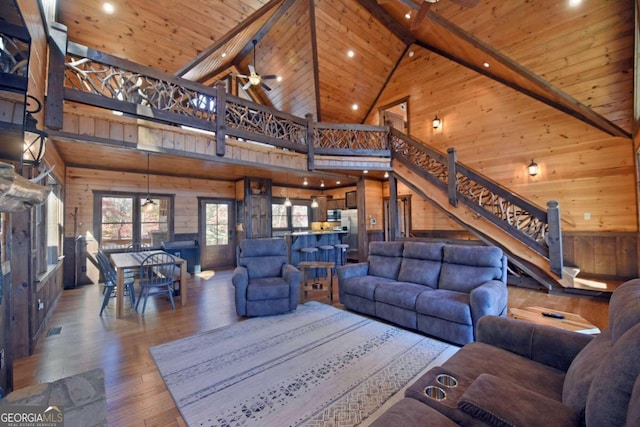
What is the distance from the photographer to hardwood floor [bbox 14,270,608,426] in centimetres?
214

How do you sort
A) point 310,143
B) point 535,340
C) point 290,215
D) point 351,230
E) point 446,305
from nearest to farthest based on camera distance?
point 535,340
point 446,305
point 310,143
point 351,230
point 290,215

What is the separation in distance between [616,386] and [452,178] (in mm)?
5449

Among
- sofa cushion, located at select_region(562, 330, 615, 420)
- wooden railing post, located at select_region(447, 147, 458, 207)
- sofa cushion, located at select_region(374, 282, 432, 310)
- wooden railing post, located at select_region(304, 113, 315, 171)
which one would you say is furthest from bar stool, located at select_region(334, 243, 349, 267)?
sofa cushion, located at select_region(562, 330, 615, 420)

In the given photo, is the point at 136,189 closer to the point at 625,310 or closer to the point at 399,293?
the point at 399,293

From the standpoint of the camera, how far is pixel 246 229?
8.09m

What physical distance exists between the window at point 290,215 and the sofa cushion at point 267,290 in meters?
5.17

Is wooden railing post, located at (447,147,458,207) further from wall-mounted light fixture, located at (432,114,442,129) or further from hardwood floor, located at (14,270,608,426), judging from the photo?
wall-mounted light fixture, located at (432,114,442,129)

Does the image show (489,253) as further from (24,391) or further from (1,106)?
(1,106)

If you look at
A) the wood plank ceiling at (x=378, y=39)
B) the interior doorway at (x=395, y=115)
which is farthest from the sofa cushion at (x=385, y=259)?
the interior doorway at (x=395, y=115)

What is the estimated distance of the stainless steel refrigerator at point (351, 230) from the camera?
29.7ft

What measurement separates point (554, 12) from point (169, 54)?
295 inches

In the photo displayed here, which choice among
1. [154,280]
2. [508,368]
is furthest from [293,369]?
[154,280]

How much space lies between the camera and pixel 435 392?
1.32m

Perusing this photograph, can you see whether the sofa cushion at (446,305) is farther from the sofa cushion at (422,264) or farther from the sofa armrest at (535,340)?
→ the sofa armrest at (535,340)
